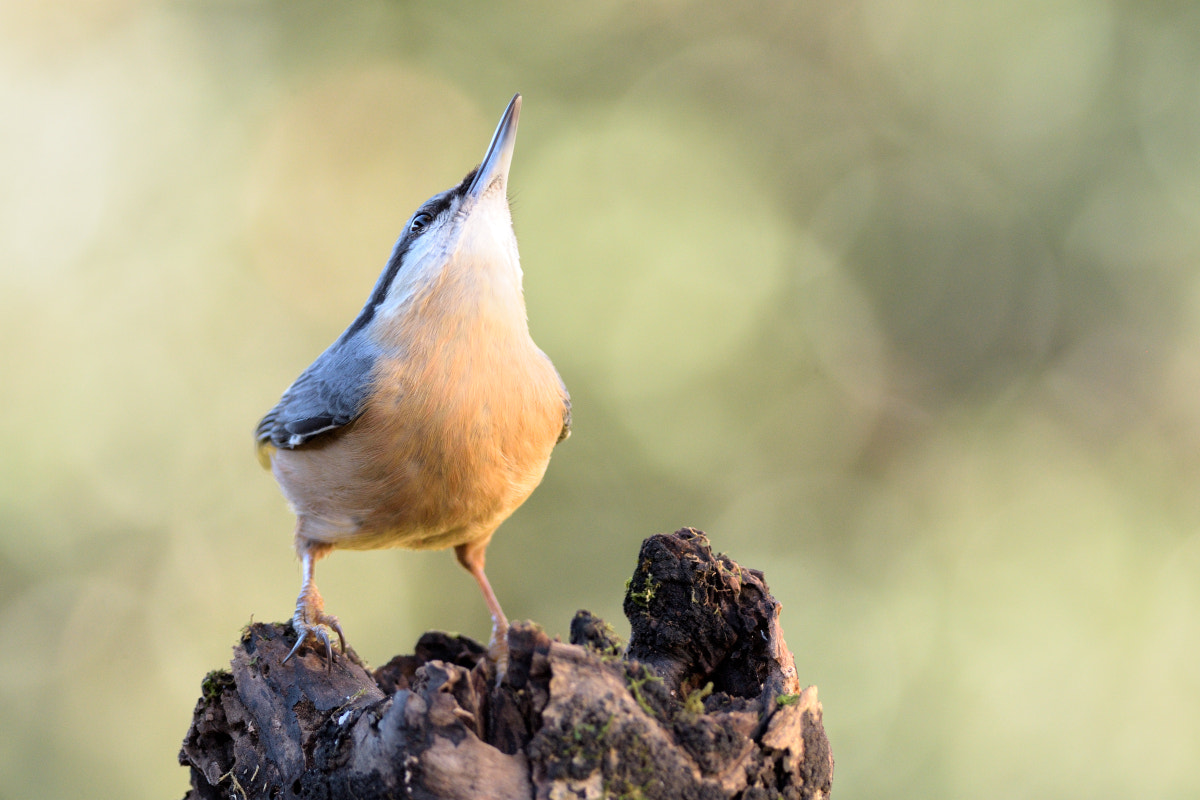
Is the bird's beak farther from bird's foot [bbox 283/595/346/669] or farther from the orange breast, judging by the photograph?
bird's foot [bbox 283/595/346/669]

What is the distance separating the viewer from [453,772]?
1.88 meters

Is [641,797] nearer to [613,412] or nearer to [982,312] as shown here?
[613,412]

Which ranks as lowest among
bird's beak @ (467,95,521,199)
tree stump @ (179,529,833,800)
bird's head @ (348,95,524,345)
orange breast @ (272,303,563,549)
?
tree stump @ (179,529,833,800)

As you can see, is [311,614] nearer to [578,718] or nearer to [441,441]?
[441,441]

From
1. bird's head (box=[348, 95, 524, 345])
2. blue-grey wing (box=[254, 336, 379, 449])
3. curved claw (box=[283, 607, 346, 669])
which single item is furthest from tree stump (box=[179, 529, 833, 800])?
bird's head (box=[348, 95, 524, 345])

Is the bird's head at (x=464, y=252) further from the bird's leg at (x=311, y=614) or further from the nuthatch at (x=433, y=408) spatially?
the bird's leg at (x=311, y=614)

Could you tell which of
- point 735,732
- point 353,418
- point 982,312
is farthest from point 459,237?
point 982,312

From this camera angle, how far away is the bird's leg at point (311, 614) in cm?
270

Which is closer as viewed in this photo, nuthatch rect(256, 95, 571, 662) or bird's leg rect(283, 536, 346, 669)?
bird's leg rect(283, 536, 346, 669)

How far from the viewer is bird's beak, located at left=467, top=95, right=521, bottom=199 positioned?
10.4 ft

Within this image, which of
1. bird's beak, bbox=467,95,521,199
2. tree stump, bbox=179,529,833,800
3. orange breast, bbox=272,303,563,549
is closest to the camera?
Result: tree stump, bbox=179,529,833,800

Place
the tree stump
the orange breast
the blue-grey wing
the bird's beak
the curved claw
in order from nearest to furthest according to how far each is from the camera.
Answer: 1. the tree stump
2. the curved claw
3. the orange breast
4. the blue-grey wing
5. the bird's beak

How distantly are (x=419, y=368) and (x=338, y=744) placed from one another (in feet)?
3.92

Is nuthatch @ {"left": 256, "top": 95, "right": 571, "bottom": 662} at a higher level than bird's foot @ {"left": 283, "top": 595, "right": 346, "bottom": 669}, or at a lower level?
higher
